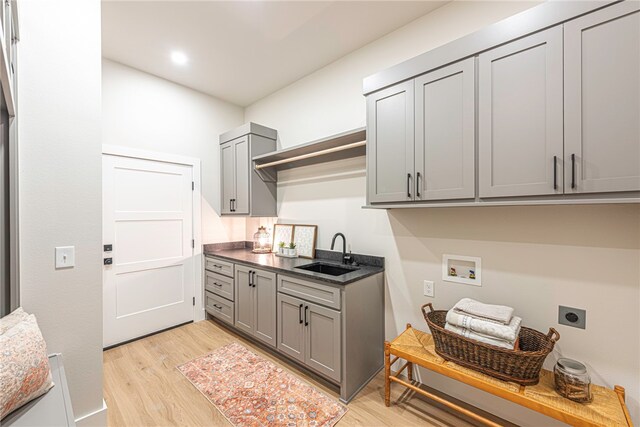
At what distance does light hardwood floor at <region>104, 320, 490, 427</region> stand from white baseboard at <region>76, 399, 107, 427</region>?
6.2 inches

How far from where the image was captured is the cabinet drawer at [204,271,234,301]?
10.1ft

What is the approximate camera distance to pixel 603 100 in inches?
49.5

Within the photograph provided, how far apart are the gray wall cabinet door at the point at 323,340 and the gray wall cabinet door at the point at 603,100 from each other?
1655 mm

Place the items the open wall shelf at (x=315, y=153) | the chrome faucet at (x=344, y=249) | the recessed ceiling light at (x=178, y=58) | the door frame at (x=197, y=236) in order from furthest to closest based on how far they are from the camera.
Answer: the door frame at (x=197, y=236)
the recessed ceiling light at (x=178, y=58)
the chrome faucet at (x=344, y=249)
the open wall shelf at (x=315, y=153)

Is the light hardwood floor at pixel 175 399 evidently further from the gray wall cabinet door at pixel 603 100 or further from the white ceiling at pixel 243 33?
the white ceiling at pixel 243 33

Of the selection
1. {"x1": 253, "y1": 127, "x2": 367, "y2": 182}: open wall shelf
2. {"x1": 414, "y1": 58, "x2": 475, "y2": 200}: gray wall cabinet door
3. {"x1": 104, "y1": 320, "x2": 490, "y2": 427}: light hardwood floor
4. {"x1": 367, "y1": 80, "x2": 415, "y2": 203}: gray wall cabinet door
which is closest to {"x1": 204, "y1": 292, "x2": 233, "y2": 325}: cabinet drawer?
{"x1": 104, "y1": 320, "x2": 490, "y2": 427}: light hardwood floor

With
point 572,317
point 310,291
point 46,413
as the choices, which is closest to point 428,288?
point 572,317

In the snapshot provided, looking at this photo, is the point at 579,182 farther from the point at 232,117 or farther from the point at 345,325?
the point at 232,117

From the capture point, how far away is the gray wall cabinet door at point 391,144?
191 cm

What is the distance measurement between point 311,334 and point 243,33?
2.71 m

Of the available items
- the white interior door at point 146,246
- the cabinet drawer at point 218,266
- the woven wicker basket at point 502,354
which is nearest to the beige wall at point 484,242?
the woven wicker basket at point 502,354

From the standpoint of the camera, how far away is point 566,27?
4.39 ft

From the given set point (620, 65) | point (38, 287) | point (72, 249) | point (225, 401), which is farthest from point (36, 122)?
point (620, 65)

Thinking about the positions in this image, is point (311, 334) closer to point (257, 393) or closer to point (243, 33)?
point (257, 393)
